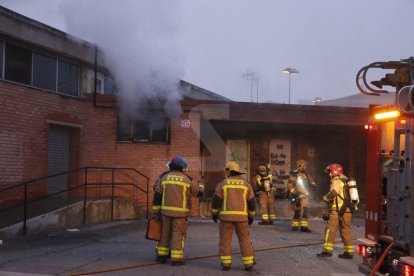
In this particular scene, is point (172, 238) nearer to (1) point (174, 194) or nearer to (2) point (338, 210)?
(1) point (174, 194)

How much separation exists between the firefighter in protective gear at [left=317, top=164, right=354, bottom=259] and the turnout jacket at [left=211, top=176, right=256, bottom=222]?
1583 millimetres

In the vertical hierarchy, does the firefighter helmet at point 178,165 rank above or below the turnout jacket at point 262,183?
above

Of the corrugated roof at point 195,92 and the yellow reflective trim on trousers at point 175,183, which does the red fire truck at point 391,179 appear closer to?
Answer: the yellow reflective trim on trousers at point 175,183

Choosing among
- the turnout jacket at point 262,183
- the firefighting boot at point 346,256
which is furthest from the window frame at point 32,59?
the firefighting boot at point 346,256

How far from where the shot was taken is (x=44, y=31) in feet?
43.7

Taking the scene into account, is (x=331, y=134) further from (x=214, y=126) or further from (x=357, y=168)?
(x=214, y=126)

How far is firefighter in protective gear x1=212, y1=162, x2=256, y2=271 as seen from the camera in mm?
8164

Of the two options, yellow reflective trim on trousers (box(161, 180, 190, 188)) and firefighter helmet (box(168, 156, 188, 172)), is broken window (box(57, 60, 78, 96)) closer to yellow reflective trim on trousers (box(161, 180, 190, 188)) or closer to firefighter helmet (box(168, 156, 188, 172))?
firefighter helmet (box(168, 156, 188, 172))

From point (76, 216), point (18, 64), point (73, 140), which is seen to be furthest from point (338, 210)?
point (73, 140)

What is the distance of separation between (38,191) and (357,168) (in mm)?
10725

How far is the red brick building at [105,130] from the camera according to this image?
41.9 ft

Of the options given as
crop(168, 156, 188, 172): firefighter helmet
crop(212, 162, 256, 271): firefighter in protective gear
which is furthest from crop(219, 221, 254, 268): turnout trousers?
crop(168, 156, 188, 172): firefighter helmet

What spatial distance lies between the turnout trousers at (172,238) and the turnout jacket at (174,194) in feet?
0.37

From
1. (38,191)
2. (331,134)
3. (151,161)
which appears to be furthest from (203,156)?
(38,191)
